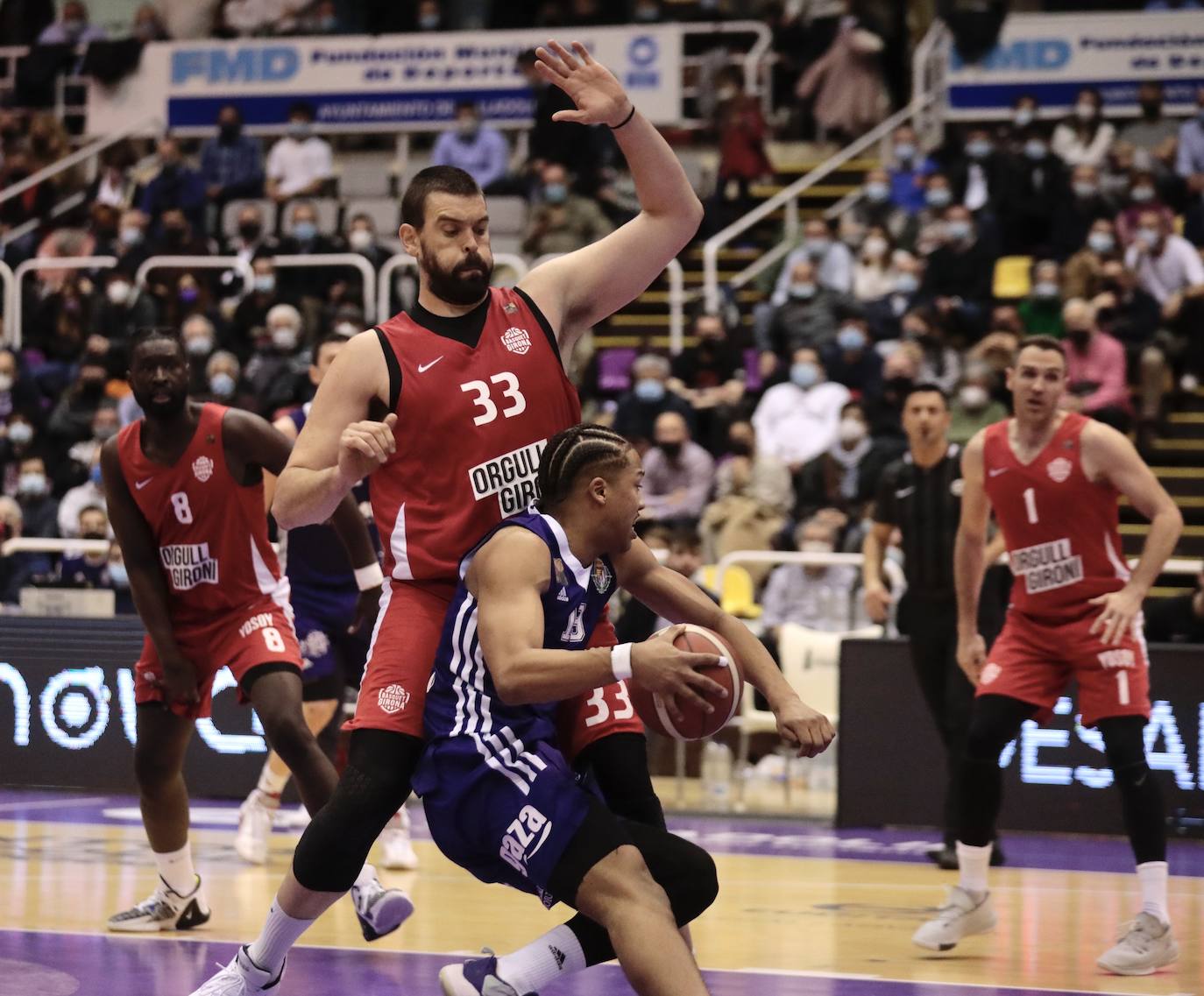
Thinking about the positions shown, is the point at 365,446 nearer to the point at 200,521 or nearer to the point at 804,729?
the point at 804,729

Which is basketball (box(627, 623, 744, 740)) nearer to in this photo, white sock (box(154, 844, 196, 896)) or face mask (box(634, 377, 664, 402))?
white sock (box(154, 844, 196, 896))

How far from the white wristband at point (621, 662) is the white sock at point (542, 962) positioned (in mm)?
791

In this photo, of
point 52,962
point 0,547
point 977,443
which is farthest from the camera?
point 0,547

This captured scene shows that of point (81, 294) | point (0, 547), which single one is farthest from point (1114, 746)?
point (81, 294)

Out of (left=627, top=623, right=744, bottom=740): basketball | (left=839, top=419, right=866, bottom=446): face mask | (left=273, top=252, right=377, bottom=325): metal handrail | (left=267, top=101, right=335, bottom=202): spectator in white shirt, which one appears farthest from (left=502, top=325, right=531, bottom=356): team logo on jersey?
(left=267, top=101, right=335, bottom=202): spectator in white shirt

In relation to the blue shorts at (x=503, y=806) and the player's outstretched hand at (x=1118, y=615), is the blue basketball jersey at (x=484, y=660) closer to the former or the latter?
the blue shorts at (x=503, y=806)

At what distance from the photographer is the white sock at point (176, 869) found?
7.54 metres

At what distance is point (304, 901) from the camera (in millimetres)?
5461

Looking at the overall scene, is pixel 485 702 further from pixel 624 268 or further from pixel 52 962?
pixel 52 962

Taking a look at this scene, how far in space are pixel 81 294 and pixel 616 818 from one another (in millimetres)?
15060

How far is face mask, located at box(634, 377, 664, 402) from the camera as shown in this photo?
51.1ft

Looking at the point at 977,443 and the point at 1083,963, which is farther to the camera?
the point at 977,443

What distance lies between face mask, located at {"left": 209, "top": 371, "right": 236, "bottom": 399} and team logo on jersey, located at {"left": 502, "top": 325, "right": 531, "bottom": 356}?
11.6m

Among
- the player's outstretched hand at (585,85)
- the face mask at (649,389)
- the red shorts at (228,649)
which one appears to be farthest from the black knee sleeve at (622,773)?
the face mask at (649,389)
